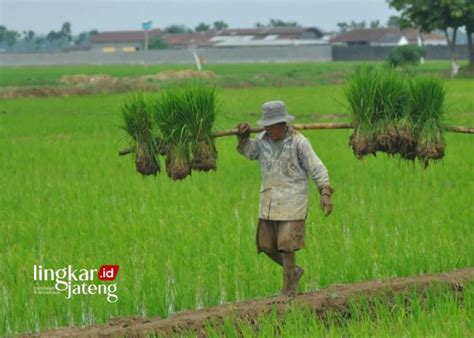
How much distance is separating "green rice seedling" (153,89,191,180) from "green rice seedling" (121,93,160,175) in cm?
8

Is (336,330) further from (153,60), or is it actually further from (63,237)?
(153,60)

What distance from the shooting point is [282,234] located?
5.35 metres

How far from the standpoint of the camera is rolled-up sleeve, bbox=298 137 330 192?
527 cm

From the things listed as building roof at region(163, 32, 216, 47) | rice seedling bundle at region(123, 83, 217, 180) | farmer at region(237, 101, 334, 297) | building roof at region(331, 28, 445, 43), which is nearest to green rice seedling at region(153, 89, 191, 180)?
rice seedling bundle at region(123, 83, 217, 180)

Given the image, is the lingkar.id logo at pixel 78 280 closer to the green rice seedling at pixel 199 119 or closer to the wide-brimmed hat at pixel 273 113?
the green rice seedling at pixel 199 119

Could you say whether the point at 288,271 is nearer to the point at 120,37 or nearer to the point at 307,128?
the point at 307,128

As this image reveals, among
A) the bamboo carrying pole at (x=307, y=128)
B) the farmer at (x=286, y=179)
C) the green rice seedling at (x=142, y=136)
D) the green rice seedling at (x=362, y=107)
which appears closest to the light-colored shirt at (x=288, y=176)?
the farmer at (x=286, y=179)

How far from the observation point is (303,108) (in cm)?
2048

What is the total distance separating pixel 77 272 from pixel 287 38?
71.4m

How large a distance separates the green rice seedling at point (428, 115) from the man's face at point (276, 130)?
162 cm

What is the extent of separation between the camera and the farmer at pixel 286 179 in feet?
17.3

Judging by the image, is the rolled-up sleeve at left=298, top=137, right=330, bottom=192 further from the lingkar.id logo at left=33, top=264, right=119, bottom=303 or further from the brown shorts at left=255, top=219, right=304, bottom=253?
the lingkar.id logo at left=33, top=264, right=119, bottom=303

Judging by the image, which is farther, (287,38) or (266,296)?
(287,38)

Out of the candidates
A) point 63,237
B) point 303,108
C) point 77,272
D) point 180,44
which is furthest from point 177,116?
point 180,44
